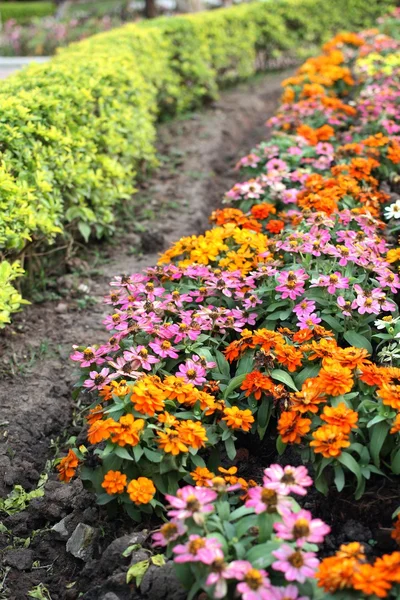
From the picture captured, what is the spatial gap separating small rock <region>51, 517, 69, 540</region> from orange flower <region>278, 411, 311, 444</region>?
0.92 meters

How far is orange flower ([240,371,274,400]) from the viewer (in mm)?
2516

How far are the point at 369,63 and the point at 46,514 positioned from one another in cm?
578

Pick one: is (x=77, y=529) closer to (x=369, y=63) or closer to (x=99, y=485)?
(x=99, y=485)

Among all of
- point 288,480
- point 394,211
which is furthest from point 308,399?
point 394,211

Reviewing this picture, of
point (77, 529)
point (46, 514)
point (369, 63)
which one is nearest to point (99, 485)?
point (77, 529)

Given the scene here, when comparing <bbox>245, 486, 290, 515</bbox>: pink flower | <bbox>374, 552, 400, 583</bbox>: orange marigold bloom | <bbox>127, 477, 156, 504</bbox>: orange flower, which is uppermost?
<bbox>245, 486, 290, 515</bbox>: pink flower

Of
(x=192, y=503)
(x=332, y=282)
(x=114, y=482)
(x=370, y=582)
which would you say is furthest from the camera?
(x=332, y=282)

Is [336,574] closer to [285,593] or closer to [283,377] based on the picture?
[285,593]

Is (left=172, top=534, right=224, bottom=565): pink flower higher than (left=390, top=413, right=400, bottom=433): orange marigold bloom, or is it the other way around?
(left=390, top=413, right=400, bottom=433): orange marigold bloom

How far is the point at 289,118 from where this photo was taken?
5.76m

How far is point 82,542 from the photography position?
8.24ft

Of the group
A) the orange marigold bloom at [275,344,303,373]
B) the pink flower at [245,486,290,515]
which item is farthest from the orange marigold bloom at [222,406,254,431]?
the pink flower at [245,486,290,515]

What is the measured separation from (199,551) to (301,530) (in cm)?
28

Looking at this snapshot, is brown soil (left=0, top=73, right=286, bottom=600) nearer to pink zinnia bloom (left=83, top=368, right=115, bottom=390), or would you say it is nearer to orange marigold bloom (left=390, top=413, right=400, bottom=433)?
pink zinnia bloom (left=83, top=368, right=115, bottom=390)
